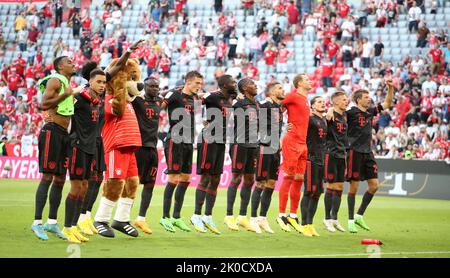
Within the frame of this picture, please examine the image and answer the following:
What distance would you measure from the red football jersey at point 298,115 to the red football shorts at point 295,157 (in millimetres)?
127

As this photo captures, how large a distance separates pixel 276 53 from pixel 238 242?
24.5m

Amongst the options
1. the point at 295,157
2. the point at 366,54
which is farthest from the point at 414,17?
the point at 295,157

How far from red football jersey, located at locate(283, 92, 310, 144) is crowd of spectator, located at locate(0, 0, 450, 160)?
482 inches

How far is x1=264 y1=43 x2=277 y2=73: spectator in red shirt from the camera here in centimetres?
3791

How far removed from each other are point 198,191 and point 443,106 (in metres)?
17.0

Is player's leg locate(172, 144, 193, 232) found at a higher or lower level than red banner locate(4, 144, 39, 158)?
higher

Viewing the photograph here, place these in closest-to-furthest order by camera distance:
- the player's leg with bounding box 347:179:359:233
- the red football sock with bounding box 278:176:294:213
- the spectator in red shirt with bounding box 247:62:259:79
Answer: the red football sock with bounding box 278:176:294:213
the player's leg with bounding box 347:179:359:233
the spectator in red shirt with bounding box 247:62:259:79

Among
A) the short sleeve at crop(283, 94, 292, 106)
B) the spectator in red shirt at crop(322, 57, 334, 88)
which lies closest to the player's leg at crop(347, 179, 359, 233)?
the short sleeve at crop(283, 94, 292, 106)

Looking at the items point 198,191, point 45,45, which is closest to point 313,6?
point 45,45

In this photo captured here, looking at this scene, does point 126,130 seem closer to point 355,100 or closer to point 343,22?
point 355,100

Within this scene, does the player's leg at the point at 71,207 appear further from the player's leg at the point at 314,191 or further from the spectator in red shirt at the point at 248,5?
the spectator in red shirt at the point at 248,5

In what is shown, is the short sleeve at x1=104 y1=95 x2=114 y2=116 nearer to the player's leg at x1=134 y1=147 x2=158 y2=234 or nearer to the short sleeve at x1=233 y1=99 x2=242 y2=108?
the player's leg at x1=134 y1=147 x2=158 y2=234

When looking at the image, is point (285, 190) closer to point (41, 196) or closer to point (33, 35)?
point (41, 196)
